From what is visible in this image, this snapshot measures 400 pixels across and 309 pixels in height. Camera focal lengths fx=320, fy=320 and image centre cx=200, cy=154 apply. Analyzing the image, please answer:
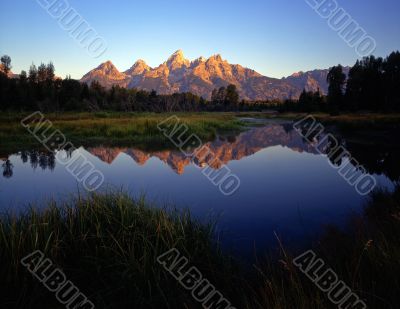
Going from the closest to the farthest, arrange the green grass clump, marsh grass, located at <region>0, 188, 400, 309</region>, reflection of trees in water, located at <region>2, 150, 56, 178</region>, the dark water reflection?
marsh grass, located at <region>0, 188, 400, 309</region>, the green grass clump, the dark water reflection, reflection of trees in water, located at <region>2, 150, 56, 178</region>

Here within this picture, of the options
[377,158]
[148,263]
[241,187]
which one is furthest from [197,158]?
[148,263]

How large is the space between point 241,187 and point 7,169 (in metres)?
12.3

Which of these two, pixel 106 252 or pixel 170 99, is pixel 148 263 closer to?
pixel 106 252

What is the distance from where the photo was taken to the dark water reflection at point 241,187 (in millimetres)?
8914

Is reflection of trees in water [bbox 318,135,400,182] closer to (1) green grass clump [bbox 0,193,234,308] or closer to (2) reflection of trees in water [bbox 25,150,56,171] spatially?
(1) green grass clump [bbox 0,193,234,308]

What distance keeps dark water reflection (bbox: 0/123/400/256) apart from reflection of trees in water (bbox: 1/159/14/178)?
46 mm

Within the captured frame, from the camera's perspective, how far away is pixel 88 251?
5.63 m

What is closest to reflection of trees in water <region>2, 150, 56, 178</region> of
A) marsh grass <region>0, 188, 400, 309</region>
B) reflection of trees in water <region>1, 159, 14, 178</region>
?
reflection of trees in water <region>1, 159, 14, 178</region>

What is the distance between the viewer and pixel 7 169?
16672 mm

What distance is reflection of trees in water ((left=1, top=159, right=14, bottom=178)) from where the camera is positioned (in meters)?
15.3

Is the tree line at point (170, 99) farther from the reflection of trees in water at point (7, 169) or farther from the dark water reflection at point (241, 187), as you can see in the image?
the reflection of trees in water at point (7, 169)

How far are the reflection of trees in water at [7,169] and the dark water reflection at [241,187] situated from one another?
0.15 ft

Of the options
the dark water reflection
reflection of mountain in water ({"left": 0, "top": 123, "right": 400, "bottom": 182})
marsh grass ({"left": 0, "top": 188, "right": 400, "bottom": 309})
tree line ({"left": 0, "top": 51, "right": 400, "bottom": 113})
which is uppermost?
tree line ({"left": 0, "top": 51, "right": 400, "bottom": 113})

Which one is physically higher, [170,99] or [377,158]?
[170,99]
